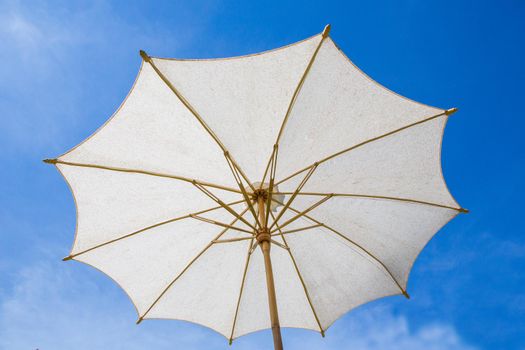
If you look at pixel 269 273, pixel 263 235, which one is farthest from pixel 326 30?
pixel 269 273

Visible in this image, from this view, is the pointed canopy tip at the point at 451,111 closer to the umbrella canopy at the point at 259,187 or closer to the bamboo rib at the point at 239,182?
the umbrella canopy at the point at 259,187

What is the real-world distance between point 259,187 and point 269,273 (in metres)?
1.64

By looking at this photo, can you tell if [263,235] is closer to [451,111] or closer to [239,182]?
[239,182]

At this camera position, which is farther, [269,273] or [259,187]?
[259,187]

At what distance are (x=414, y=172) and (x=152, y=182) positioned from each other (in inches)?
158

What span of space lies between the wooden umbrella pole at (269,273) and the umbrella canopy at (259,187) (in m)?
0.02

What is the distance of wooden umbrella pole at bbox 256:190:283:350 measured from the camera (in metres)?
→ 4.14

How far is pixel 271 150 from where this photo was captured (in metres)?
5.42

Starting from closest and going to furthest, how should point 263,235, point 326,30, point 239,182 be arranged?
point 326,30 < point 263,235 < point 239,182

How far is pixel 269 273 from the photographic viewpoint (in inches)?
183

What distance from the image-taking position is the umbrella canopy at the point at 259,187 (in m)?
4.88

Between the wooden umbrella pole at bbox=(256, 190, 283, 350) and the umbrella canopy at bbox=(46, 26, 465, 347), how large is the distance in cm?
2

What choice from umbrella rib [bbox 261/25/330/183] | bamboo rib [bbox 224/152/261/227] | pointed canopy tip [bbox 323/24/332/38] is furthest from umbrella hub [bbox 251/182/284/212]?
pointed canopy tip [bbox 323/24/332/38]

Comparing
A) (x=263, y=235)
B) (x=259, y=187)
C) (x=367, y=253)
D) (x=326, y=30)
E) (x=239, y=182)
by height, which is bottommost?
(x=263, y=235)
